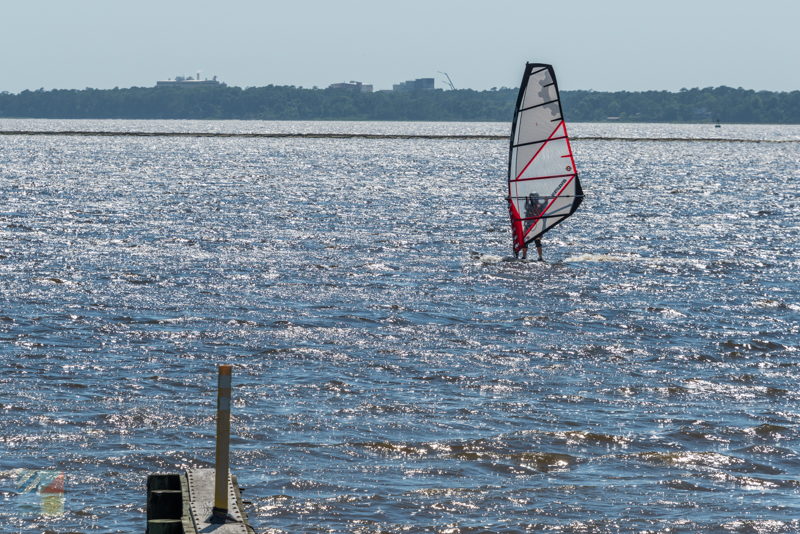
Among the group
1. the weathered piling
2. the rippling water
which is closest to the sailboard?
the rippling water

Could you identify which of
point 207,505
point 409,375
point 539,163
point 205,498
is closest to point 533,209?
point 539,163

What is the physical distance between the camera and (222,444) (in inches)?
439

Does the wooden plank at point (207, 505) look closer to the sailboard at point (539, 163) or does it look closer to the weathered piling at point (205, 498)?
the weathered piling at point (205, 498)

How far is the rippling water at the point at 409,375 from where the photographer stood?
1408cm

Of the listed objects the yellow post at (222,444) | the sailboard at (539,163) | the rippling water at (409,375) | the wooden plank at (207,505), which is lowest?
the rippling water at (409,375)

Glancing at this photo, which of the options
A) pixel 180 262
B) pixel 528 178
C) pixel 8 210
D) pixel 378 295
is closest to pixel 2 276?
pixel 180 262

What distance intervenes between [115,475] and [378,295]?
15.1 m

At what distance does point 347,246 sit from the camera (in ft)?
134

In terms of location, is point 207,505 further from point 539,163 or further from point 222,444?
point 539,163

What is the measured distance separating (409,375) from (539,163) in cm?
1867

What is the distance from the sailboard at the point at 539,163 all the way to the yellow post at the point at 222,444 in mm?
26675

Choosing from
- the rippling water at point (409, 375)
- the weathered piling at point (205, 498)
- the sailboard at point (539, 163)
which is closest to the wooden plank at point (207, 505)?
the weathered piling at point (205, 498)

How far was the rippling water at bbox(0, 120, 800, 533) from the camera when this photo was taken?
46.2 ft

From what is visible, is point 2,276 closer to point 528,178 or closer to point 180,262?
point 180,262
